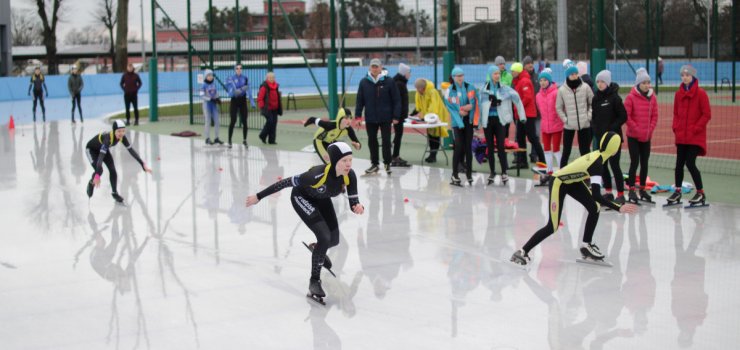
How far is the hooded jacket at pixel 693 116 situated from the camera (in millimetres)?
11828

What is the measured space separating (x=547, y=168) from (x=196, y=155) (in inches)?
318

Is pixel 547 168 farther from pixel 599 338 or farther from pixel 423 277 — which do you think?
pixel 599 338

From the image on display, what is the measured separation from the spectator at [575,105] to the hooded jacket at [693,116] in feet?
4.66

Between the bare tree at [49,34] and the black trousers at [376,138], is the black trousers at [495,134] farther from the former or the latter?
the bare tree at [49,34]

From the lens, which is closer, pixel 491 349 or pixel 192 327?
pixel 491 349

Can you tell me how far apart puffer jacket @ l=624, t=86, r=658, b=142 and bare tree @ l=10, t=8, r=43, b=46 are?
83627 millimetres

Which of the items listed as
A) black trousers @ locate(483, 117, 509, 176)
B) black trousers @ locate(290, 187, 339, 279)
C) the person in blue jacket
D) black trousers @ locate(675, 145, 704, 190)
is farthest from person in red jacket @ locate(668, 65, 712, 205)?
the person in blue jacket

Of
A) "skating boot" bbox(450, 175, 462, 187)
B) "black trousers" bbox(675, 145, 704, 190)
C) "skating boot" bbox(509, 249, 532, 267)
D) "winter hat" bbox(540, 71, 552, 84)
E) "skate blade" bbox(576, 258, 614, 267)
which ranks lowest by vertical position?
"skate blade" bbox(576, 258, 614, 267)

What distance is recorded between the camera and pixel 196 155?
758 inches

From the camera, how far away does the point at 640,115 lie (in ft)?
40.3

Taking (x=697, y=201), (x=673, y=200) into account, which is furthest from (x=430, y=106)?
(x=697, y=201)

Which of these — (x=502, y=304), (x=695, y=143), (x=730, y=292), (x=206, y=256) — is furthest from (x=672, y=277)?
(x=206, y=256)

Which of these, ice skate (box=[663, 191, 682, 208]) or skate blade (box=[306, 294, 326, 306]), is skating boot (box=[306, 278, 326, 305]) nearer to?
skate blade (box=[306, 294, 326, 306])

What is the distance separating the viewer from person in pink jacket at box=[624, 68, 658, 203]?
12.3 metres
